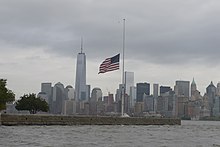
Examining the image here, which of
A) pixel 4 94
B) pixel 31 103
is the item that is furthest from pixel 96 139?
pixel 31 103

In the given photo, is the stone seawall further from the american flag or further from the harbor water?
the harbor water

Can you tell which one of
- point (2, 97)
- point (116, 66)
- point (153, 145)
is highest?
point (116, 66)

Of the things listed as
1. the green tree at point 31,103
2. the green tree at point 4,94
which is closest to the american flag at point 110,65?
the green tree at point 4,94

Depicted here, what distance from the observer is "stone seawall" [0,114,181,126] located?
11056cm

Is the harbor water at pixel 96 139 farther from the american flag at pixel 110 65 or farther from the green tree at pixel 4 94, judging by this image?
the american flag at pixel 110 65

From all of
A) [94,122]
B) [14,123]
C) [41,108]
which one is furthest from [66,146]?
[41,108]

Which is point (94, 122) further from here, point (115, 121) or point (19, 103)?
point (19, 103)

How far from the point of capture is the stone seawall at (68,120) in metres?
111

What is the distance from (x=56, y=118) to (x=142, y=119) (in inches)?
1310

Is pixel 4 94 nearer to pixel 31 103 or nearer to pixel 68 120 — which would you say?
pixel 68 120

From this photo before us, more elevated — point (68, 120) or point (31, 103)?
point (31, 103)

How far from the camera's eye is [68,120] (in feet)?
408

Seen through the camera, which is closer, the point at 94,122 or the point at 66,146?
the point at 66,146

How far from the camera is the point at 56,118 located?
4779 inches
